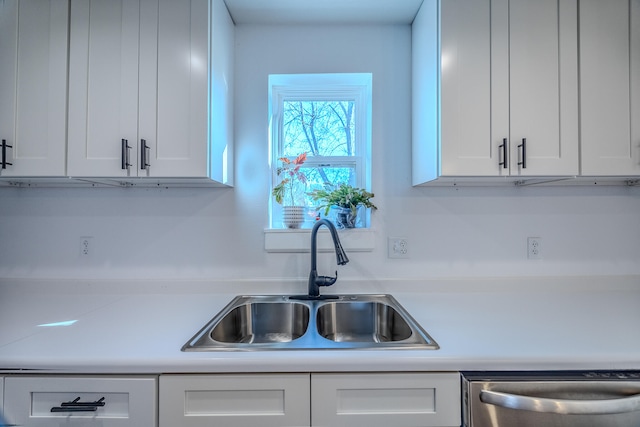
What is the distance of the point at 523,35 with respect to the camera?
123 centimetres

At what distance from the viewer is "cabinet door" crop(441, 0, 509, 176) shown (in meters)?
1.21

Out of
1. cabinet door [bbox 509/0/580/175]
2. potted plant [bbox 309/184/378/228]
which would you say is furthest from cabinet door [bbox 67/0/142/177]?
cabinet door [bbox 509/0/580/175]

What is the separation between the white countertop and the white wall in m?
0.08

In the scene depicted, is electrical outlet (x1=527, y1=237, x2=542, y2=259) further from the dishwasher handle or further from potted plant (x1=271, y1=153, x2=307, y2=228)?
potted plant (x1=271, y1=153, x2=307, y2=228)

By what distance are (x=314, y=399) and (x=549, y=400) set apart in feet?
2.14

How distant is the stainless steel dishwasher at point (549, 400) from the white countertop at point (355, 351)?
0.04m

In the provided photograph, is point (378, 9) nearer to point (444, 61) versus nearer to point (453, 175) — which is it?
point (444, 61)

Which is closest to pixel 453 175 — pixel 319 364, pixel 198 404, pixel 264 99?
pixel 319 364

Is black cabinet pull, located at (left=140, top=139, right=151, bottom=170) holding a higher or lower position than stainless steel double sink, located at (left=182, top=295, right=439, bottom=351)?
higher

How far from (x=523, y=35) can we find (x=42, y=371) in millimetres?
2064

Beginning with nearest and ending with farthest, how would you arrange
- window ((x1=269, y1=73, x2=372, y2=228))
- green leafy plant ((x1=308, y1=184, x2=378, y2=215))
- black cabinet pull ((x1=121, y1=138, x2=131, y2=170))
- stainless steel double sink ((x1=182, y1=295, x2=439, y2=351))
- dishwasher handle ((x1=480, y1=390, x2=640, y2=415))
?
dishwasher handle ((x1=480, y1=390, x2=640, y2=415))
black cabinet pull ((x1=121, y1=138, x2=131, y2=170))
stainless steel double sink ((x1=182, y1=295, x2=439, y2=351))
green leafy plant ((x1=308, y1=184, x2=378, y2=215))
window ((x1=269, y1=73, x2=372, y2=228))

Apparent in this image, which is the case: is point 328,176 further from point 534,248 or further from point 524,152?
point 534,248

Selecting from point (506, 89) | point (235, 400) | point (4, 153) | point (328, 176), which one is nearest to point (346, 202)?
point (328, 176)

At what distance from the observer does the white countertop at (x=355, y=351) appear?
0.84m
